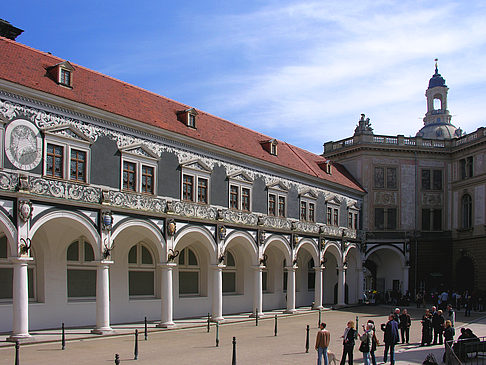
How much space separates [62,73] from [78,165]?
12.7ft

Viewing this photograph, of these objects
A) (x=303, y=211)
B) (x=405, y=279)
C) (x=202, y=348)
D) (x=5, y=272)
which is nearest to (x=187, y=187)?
(x=5, y=272)

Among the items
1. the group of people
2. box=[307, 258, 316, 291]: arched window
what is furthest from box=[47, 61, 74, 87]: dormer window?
box=[307, 258, 316, 291]: arched window

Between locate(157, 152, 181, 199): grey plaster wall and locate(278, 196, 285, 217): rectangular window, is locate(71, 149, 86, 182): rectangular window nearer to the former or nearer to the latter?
locate(157, 152, 181, 199): grey plaster wall

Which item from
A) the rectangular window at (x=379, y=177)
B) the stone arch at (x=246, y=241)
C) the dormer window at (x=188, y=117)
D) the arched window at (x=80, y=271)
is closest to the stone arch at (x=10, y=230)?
the arched window at (x=80, y=271)

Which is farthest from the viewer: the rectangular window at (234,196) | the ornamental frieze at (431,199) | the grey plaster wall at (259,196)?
the ornamental frieze at (431,199)

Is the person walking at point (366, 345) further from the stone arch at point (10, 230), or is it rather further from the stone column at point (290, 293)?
the stone column at point (290, 293)

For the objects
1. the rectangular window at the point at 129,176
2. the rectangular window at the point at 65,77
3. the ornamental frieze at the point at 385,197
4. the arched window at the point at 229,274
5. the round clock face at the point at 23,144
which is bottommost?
the arched window at the point at 229,274

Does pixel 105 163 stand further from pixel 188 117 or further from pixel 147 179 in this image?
pixel 188 117

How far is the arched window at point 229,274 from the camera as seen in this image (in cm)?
3481

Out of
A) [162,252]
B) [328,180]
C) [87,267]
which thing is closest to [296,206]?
[328,180]

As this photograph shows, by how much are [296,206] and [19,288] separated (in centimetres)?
2016

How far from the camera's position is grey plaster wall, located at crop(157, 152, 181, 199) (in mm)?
27000

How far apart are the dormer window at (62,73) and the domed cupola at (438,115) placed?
4658cm

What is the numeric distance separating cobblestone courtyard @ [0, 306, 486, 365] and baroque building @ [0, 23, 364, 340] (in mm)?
1814
